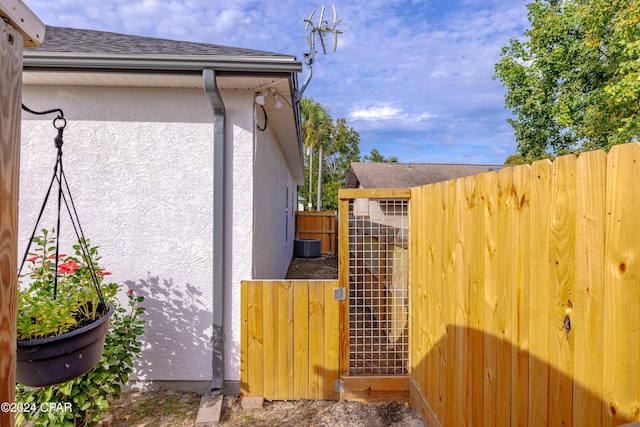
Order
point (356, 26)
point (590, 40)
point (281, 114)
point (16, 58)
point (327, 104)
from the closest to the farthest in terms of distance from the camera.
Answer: point (16, 58), point (281, 114), point (356, 26), point (590, 40), point (327, 104)

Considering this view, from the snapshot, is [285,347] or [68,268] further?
[285,347]

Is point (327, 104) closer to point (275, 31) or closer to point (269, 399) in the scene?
point (275, 31)

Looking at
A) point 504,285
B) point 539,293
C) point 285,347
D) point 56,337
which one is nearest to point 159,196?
point 56,337

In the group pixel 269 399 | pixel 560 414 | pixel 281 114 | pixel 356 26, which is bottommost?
pixel 269 399

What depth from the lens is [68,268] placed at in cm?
240

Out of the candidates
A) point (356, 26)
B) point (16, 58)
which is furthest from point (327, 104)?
point (16, 58)

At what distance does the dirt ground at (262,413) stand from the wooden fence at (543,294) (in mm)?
668

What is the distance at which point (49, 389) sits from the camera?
2256mm

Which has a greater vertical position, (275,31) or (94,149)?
(275,31)

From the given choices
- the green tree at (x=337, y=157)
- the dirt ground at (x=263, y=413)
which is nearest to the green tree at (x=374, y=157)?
the green tree at (x=337, y=157)

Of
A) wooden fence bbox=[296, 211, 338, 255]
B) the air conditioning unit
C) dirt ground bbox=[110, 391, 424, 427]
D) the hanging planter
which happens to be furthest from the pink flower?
wooden fence bbox=[296, 211, 338, 255]

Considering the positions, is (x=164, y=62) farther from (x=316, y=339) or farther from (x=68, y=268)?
(x=316, y=339)

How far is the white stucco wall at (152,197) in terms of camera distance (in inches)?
121

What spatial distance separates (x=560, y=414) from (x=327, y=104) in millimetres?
28071
